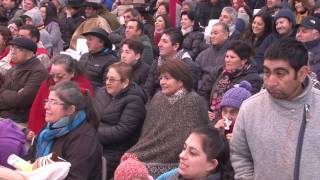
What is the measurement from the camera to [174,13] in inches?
396

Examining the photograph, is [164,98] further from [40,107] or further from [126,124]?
[40,107]

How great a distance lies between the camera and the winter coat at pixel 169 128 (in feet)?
16.0

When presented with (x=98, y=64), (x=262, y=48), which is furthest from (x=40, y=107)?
(x=262, y=48)

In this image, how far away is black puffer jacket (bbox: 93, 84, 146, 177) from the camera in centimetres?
523

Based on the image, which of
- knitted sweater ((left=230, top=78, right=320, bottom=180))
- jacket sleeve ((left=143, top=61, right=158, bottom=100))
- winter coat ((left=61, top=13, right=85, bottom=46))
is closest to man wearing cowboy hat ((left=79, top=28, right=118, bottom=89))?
jacket sleeve ((left=143, top=61, right=158, bottom=100))

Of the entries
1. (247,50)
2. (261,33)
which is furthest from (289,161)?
(261,33)

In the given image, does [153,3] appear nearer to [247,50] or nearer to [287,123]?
[247,50]

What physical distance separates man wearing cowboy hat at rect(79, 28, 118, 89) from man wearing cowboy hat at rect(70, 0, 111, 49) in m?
1.92

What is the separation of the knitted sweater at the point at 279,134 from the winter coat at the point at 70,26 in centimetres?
767

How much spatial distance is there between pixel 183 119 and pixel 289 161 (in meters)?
1.99

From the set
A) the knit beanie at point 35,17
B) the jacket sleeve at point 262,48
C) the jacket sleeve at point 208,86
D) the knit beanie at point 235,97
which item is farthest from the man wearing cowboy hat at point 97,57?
the knit beanie at point 35,17

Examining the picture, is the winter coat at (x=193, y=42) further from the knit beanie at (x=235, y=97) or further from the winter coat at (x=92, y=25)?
the knit beanie at (x=235, y=97)

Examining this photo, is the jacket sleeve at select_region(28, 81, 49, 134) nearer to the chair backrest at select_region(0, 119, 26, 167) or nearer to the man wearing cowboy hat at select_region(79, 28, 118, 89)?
the man wearing cowboy hat at select_region(79, 28, 118, 89)

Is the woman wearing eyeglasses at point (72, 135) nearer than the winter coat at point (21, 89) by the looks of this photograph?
Yes
